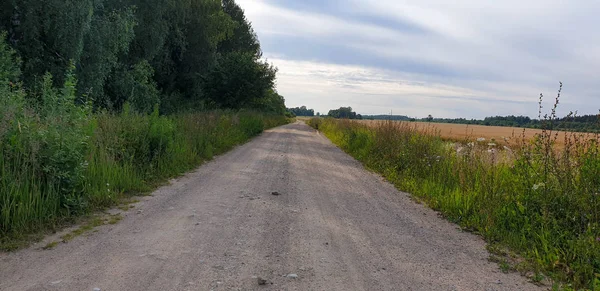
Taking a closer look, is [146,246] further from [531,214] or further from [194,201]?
[531,214]

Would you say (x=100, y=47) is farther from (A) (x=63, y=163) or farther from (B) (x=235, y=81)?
(B) (x=235, y=81)

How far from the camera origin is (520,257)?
4.60 m

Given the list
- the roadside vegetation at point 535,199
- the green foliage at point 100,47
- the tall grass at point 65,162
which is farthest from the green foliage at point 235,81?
the roadside vegetation at point 535,199

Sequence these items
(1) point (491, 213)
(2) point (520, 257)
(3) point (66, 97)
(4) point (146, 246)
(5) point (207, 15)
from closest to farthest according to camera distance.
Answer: (4) point (146, 246) < (2) point (520, 257) < (1) point (491, 213) < (3) point (66, 97) < (5) point (207, 15)

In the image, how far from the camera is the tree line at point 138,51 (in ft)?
46.6

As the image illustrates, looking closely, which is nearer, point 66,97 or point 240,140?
point 66,97

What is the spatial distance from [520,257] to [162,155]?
7.66 m

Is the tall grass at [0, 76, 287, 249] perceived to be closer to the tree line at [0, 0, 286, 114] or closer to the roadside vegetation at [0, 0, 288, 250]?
the roadside vegetation at [0, 0, 288, 250]

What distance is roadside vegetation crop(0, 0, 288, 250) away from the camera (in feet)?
17.0

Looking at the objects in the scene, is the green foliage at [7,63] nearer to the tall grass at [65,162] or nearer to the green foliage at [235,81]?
the tall grass at [65,162]

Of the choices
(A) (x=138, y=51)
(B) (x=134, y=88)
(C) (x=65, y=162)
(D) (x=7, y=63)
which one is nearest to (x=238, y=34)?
(A) (x=138, y=51)

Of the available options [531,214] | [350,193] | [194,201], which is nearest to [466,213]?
[531,214]

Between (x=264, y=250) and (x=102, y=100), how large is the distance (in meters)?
17.9

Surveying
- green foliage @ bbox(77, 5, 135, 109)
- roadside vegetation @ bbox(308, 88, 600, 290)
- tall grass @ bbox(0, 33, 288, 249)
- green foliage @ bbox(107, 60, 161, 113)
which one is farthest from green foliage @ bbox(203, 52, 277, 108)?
roadside vegetation @ bbox(308, 88, 600, 290)
